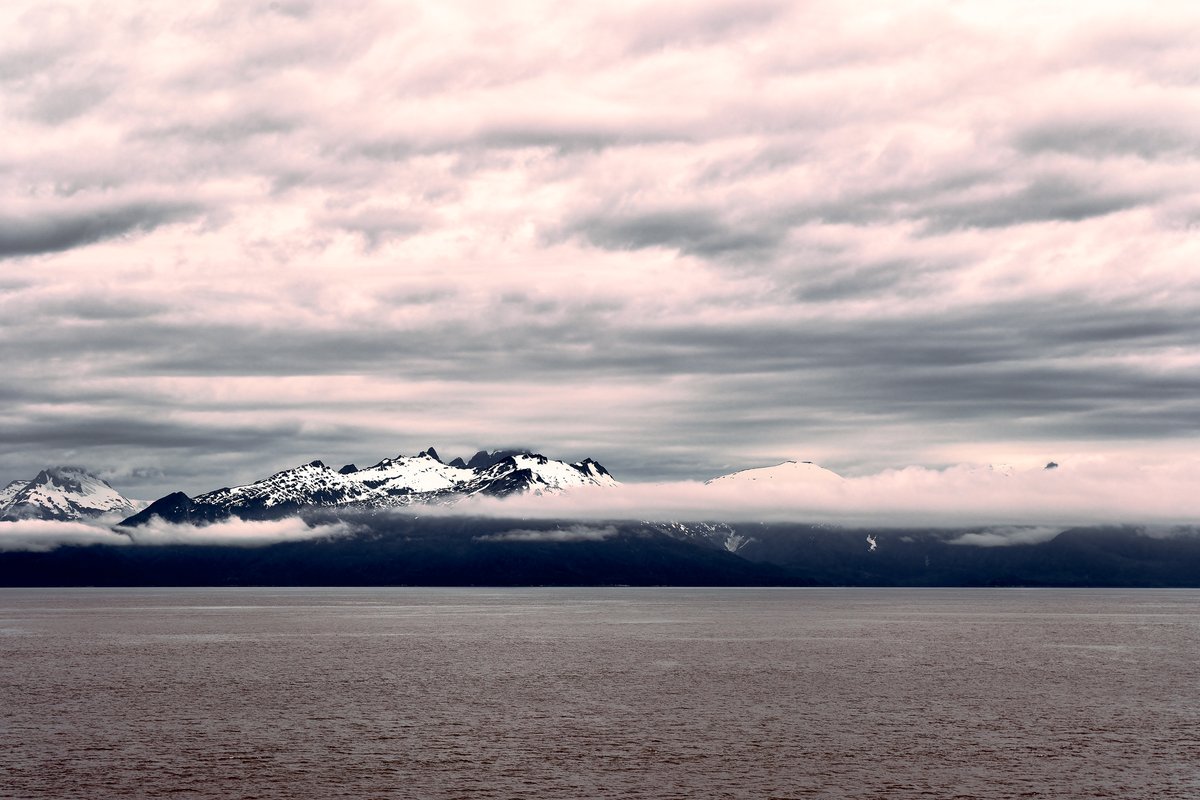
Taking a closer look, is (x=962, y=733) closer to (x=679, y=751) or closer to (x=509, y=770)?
(x=679, y=751)

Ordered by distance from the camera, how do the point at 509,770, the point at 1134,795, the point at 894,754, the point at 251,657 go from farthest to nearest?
the point at 251,657, the point at 894,754, the point at 509,770, the point at 1134,795

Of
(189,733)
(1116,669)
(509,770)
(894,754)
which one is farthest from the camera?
(1116,669)

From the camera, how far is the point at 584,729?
345 ft

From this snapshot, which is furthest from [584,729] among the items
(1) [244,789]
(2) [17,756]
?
(2) [17,756]

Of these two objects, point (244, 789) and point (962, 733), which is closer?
point (244, 789)

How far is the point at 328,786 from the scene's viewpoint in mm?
80562

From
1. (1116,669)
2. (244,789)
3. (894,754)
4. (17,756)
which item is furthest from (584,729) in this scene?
(1116,669)

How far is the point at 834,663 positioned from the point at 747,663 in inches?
461

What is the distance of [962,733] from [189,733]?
62218 millimetres

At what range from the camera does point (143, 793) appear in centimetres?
7812

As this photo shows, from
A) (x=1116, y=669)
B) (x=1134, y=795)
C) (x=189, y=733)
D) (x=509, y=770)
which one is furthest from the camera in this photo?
(x=1116, y=669)

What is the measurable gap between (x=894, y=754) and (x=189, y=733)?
55.2 m

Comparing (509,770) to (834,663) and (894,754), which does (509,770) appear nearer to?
(894,754)

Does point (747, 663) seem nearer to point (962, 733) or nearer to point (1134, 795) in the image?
point (962, 733)
